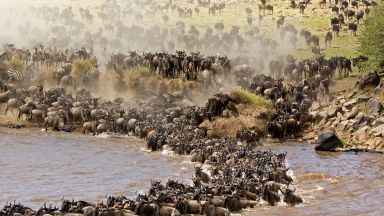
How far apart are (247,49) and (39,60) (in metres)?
18.7

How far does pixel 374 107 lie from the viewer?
40.2 m

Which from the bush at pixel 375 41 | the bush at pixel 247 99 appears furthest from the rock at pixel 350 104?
the bush at pixel 375 41

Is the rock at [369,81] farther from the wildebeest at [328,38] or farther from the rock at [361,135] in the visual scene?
the wildebeest at [328,38]

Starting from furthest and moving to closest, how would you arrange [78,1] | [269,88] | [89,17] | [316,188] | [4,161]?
1. [78,1]
2. [89,17]
3. [269,88]
4. [4,161]
5. [316,188]

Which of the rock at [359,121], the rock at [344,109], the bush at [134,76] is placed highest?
the bush at [134,76]

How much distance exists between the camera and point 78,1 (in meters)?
88.1

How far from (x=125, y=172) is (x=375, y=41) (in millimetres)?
24358

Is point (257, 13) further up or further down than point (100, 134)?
further up

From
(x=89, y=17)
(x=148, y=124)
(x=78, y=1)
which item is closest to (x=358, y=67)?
(x=148, y=124)

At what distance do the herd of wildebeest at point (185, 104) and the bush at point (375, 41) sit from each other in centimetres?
219

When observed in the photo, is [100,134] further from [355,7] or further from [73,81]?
[355,7]

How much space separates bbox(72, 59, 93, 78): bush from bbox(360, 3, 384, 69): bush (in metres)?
18.8

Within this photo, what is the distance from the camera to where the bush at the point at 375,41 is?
47844 mm

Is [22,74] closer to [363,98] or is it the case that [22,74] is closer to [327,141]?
[327,141]
